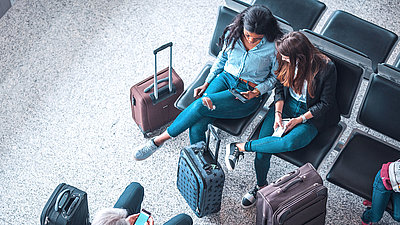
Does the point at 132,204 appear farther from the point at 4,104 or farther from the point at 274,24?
the point at 4,104

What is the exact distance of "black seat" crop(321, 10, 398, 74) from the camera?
3799mm

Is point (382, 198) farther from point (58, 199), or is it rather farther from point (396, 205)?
point (58, 199)

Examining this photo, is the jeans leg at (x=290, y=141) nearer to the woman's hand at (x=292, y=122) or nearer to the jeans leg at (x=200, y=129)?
the woman's hand at (x=292, y=122)

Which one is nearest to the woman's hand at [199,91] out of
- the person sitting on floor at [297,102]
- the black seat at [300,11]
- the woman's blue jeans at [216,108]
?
the woman's blue jeans at [216,108]

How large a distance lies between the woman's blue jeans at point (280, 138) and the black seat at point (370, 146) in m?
0.27

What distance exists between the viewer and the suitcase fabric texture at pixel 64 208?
9.53 feet

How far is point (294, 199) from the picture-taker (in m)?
3.06

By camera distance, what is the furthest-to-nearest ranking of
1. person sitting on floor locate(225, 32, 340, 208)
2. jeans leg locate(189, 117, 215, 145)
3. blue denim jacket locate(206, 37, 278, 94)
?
jeans leg locate(189, 117, 215, 145)
blue denim jacket locate(206, 37, 278, 94)
person sitting on floor locate(225, 32, 340, 208)

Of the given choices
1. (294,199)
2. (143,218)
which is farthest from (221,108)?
(143,218)

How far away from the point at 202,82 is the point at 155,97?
37 cm

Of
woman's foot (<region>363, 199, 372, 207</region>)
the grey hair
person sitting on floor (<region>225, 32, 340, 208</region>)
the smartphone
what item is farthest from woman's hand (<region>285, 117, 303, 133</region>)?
the grey hair

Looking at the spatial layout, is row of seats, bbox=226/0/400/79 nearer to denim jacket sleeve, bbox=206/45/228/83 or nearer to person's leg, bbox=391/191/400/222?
denim jacket sleeve, bbox=206/45/228/83

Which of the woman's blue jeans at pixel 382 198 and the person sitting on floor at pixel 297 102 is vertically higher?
the person sitting on floor at pixel 297 102

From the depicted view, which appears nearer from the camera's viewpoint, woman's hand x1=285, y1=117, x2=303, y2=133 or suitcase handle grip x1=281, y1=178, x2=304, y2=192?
suitcase handle grip x1=281, y1=178, x2=304, y2=192
